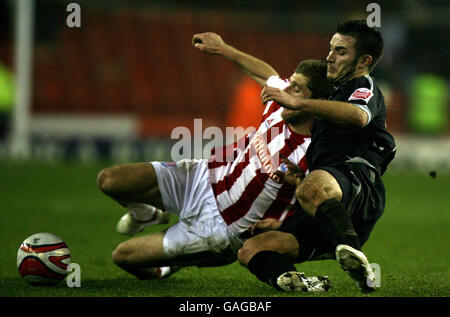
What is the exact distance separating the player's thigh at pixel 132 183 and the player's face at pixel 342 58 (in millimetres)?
1395

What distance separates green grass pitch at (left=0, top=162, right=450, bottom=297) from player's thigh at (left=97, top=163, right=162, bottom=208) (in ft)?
1.87

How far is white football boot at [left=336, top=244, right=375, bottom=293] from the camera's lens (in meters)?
3.84

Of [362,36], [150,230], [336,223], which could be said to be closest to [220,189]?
[336,223]

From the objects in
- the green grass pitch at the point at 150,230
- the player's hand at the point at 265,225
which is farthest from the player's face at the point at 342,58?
the green grass pitch at the point at 150,230

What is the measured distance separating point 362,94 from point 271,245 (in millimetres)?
1075

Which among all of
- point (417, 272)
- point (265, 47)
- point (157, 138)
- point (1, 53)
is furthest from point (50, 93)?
point (417, 272)

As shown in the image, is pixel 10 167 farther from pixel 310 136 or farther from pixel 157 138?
pixel 310 136

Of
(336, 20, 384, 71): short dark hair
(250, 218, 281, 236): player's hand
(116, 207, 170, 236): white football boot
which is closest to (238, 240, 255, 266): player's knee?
(250, 218, 281, 236): player's hand

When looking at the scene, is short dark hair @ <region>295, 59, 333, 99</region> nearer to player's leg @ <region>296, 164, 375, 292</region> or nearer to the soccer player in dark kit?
the soccer player in dark kit

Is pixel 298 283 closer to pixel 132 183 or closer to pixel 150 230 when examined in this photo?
pixel 132 183

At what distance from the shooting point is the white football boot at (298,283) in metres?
4.31

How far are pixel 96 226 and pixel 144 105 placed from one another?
15373mm

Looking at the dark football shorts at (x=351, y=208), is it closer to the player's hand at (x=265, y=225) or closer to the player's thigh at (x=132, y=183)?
the player's hand at (x=265, y=225)

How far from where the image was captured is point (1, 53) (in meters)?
23.3
